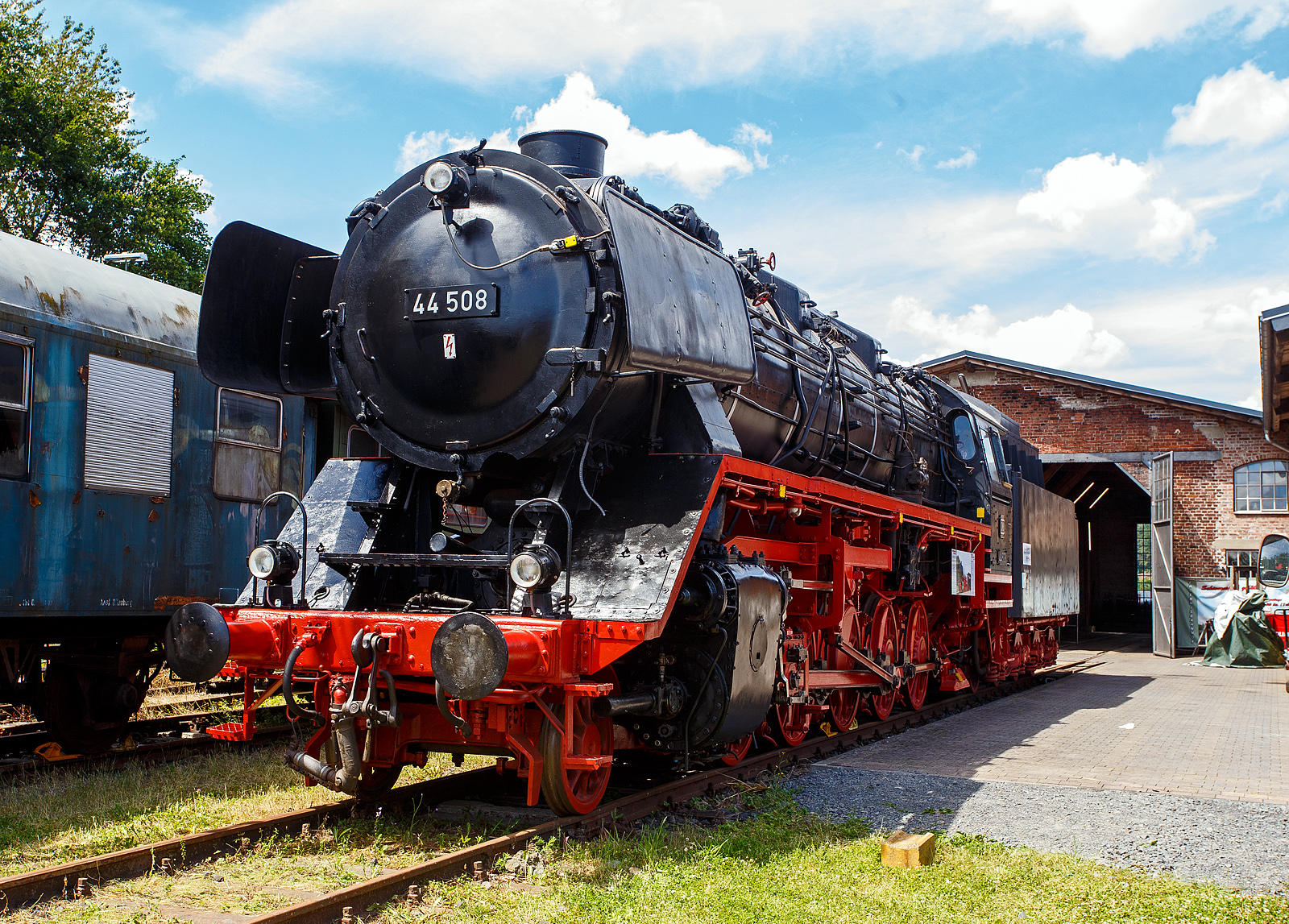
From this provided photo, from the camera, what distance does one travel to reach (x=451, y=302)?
205 inches

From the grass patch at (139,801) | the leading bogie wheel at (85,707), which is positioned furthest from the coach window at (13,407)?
the grass patch at (139,801)

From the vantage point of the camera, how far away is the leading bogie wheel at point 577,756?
4.62 meters

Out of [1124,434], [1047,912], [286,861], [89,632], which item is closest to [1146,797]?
[1047,912]

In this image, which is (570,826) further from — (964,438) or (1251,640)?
(1251,640)

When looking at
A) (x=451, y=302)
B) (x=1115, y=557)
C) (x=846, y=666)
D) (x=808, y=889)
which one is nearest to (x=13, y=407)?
(x=451, y=302)

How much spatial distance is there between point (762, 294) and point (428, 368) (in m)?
2.64

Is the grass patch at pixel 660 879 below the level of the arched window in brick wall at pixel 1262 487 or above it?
below

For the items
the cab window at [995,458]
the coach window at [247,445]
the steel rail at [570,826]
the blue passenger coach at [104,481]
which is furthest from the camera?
the cab window at [995,458]

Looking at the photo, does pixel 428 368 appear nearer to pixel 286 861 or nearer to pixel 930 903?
pixel 286 861

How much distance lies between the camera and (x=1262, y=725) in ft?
32.7

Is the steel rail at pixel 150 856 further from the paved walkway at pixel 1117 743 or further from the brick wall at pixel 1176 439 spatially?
the brick wall at pixel 1176 439

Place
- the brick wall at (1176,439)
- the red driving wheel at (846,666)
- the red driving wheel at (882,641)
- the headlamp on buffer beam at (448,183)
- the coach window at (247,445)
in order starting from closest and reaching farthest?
the headlamp on buffer beam at (448,183)
the red driving wheel at (846,666)
the coach window at (247,445)
the red driving wheel at (882,641)
the brick wall at (1176,439)

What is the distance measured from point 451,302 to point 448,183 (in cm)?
62

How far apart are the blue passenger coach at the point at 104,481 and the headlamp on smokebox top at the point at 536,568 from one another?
3651mm
